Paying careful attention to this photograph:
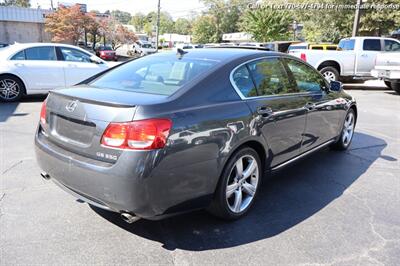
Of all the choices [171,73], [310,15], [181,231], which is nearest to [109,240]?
[181,231]

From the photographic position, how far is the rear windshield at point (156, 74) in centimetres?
329

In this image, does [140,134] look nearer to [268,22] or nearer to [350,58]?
[350,58]

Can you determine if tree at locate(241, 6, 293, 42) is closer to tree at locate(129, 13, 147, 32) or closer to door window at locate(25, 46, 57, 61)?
door window at locate(25, 46, 57, 61)

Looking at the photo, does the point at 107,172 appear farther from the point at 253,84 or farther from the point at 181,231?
the point at 253,84

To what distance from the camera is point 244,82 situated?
360 cm

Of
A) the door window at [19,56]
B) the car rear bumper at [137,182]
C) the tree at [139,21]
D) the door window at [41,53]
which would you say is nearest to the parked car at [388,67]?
the door window at [41,53]

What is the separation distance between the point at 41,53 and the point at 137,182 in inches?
309

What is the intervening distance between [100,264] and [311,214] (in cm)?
211

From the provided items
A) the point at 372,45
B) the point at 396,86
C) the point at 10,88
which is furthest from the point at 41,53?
the point at 396,86

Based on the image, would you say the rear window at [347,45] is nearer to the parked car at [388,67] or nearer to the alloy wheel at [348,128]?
the parked car at [388,67]

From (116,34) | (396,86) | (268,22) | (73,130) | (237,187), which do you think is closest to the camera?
(73,130)

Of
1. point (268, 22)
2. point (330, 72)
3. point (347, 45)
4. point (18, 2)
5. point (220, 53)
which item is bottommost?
point (330, 72)

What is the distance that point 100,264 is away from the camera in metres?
2.79

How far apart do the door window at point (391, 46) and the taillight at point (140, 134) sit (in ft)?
46.9
